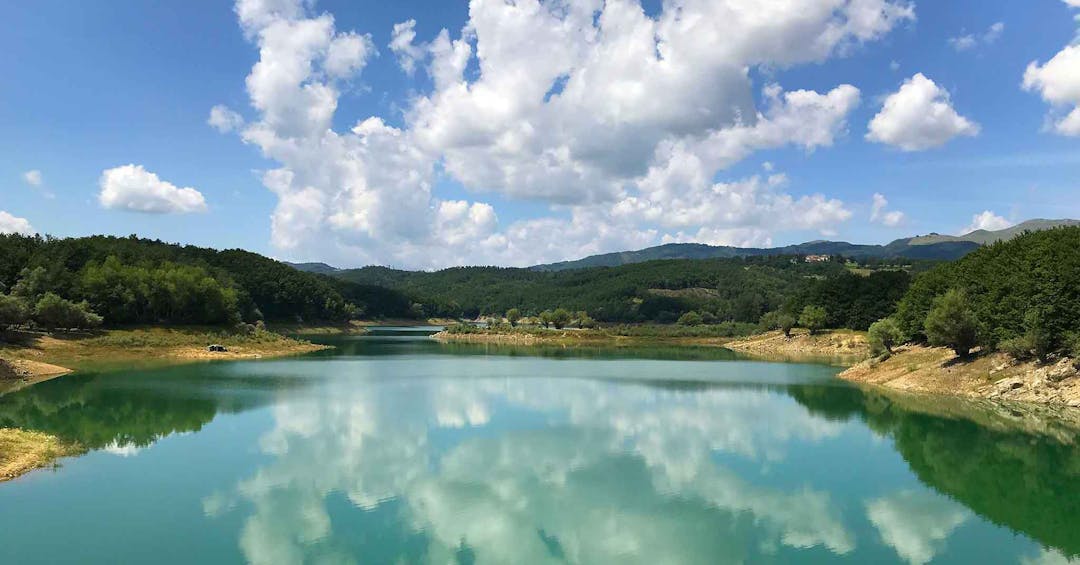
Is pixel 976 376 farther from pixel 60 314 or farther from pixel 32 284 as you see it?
pixel 32 284

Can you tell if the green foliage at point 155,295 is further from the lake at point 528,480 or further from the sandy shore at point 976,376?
the sandy shore at point 976,376

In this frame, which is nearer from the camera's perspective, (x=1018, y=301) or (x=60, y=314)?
(x=1018, y=301)

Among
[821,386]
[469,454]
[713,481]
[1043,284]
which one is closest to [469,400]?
[469,454]

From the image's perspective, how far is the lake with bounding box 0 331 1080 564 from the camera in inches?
626

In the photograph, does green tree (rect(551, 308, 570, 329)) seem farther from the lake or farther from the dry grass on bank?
the dry grass on bank

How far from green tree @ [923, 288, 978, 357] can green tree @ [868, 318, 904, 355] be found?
11226 mm

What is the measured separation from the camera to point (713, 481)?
73.4 ft

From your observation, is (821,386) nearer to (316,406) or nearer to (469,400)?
(469,400)

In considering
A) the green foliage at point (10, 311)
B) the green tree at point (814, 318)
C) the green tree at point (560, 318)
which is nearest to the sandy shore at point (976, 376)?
the green tree at point (814, 318)

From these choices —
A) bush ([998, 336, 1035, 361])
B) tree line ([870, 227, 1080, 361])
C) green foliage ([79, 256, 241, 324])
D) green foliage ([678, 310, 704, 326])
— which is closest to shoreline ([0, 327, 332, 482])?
green foliage ([79, 256, 241, 324])

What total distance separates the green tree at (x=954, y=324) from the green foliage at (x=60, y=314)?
2974 inches

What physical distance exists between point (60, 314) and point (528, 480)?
6142cm

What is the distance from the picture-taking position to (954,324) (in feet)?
150

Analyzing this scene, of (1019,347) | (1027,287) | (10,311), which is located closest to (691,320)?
(1027,287)
